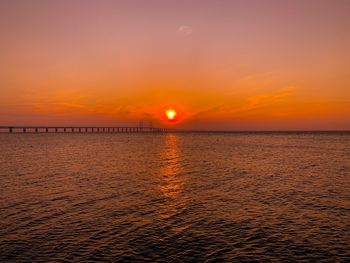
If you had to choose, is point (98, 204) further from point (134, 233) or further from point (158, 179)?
point (158, 179)

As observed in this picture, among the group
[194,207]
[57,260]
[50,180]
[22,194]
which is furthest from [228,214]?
[50,180]

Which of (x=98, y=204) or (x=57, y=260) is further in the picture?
(x=98, y=204)

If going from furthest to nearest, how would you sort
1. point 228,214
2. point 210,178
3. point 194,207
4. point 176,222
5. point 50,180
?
point 210,178, point 50,180, point 194,207, point 228,214, point 176,222

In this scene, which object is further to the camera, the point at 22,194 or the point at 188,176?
the point at 188,176

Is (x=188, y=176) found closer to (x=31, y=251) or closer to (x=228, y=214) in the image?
(x=228, y=214)

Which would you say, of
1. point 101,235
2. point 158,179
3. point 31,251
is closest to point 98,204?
point 101,235

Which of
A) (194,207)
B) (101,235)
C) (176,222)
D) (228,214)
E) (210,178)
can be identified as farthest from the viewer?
(210,178)

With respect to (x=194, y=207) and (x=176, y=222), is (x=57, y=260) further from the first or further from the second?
(x=194, y=207)

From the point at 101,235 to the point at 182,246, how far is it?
476cm

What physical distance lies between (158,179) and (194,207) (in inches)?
523

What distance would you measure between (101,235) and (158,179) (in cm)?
1900

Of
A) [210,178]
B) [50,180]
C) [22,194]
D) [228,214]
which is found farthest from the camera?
[210,178]

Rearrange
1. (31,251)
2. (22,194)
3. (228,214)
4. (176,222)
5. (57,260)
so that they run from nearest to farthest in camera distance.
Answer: (57,260)
(31,251)
(176,222)
(228,214)
(22,194)

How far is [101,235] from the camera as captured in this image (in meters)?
15.7
